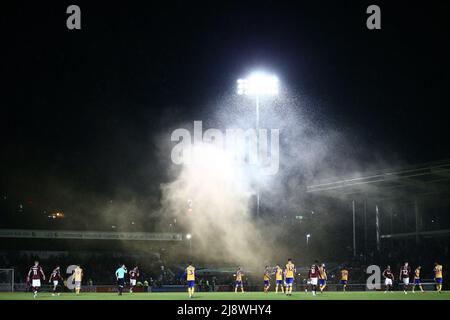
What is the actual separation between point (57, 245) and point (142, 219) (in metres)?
10.9

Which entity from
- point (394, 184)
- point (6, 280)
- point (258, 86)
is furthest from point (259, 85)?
point (6, 280)

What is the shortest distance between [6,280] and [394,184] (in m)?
31.1

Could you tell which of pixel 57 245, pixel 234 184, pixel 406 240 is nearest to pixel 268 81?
pixel 234 184

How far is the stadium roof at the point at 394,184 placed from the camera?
4428cm

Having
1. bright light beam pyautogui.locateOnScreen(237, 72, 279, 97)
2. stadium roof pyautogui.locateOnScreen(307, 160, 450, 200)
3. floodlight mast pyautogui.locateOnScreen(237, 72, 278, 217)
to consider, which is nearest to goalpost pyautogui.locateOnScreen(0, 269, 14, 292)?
floodlight mast pyautogui.locateOnScreen(237, 72, 278, 217)

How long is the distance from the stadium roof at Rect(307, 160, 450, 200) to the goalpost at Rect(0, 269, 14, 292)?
1050 inches

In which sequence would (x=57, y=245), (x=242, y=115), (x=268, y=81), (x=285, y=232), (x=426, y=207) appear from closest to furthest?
1. (x=268, y=81)
2. (x=242, y=115)
3. (x=426, y=207)
4. (x=57, y=245)
5. (x=285, y=232)

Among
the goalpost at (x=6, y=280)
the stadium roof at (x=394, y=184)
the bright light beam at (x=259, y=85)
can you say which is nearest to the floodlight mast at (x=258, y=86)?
the bright light beam at (x=259, y=85)

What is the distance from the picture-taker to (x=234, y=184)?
55.8 metres

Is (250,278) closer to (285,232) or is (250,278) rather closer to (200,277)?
(200,277)

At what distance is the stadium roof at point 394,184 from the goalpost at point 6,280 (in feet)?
87.5

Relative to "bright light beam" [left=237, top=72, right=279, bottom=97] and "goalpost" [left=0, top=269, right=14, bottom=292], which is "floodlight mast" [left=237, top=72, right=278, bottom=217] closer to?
"bright light beam" [left=237, top=72, right=279, bottom=97]

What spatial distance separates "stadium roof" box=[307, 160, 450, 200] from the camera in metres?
44.3

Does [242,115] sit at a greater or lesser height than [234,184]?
greater
